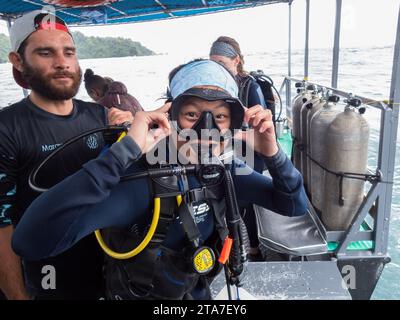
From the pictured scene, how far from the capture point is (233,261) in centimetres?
111

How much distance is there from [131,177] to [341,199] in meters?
2.02

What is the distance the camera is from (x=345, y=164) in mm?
2377

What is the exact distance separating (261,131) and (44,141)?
0.94 meters

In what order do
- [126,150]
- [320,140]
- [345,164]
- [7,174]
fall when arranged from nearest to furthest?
[126,150] → [7,174] → [345,164] → [320,140]

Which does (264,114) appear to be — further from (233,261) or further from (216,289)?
(216,289)

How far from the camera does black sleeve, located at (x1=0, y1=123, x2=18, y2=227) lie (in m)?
1.23

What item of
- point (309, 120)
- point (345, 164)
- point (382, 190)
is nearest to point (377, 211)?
point (382, 190)

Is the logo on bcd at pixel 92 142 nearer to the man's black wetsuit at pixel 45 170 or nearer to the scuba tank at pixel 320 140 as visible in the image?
the man's black wetsuit at pixel 45 170

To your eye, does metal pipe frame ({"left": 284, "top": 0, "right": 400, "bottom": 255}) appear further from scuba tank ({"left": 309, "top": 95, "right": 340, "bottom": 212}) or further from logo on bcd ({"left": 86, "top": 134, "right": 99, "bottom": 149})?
logo on bcd ({"left": 86, "top": 134, "right": 99, "bottom": 149})

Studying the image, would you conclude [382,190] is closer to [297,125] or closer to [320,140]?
[320,140]

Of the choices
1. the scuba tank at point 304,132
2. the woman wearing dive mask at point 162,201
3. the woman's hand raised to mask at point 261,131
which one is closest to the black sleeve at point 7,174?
the woman wearing dive mask at point 162,201

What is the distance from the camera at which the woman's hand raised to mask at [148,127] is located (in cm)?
98

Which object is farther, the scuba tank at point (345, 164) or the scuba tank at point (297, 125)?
the scuba tank at point (297, 125)
